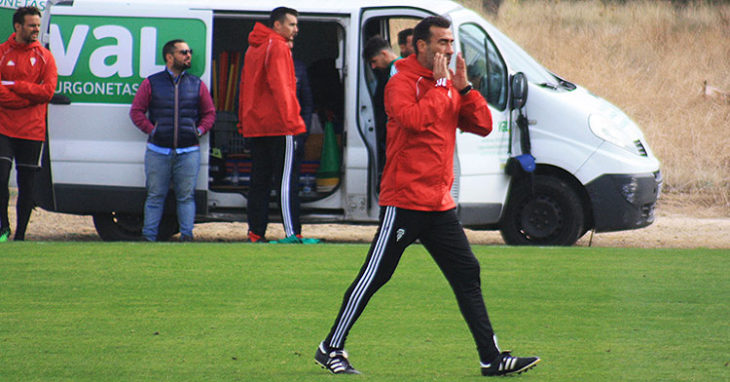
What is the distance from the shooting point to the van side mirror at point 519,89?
36.4ft

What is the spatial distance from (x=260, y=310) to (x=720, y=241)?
290 inches

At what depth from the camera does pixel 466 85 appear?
5.91 meters

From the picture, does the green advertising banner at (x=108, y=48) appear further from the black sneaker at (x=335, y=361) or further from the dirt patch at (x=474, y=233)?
the black sneaker at (x=335, y=361)

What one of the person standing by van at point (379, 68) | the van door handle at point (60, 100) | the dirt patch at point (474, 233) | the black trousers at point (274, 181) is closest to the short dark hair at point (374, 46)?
the person standing by van at point (379, 68)

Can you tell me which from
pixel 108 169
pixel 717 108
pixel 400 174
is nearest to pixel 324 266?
pixel 108 169

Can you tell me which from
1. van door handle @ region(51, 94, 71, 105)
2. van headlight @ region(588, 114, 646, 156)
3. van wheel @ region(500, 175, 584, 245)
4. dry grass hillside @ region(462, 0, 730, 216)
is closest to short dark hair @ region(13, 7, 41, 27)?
van door handle @ region(51, 94, 71, 105)

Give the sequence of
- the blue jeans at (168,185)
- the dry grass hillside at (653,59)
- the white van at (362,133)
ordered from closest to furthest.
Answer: the white van at (362,133)
the blue jeans at (168,185)
the dry grass hillside at (653,59)

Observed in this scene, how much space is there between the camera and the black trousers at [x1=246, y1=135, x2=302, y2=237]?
11234 millimetres

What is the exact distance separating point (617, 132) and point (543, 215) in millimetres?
1033

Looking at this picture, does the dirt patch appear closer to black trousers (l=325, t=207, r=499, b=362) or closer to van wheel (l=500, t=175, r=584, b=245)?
van wheel (l=500, t=175, r=584, b=245)

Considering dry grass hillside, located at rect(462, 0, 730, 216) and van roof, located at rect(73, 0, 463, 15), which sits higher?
Result: van roof, located at rect(73, 0, 463, 15)

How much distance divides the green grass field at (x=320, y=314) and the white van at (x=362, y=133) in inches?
22.4

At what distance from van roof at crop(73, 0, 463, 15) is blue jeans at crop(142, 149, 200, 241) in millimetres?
1399

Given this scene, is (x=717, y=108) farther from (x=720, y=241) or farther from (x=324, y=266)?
(x=324, y=266)
